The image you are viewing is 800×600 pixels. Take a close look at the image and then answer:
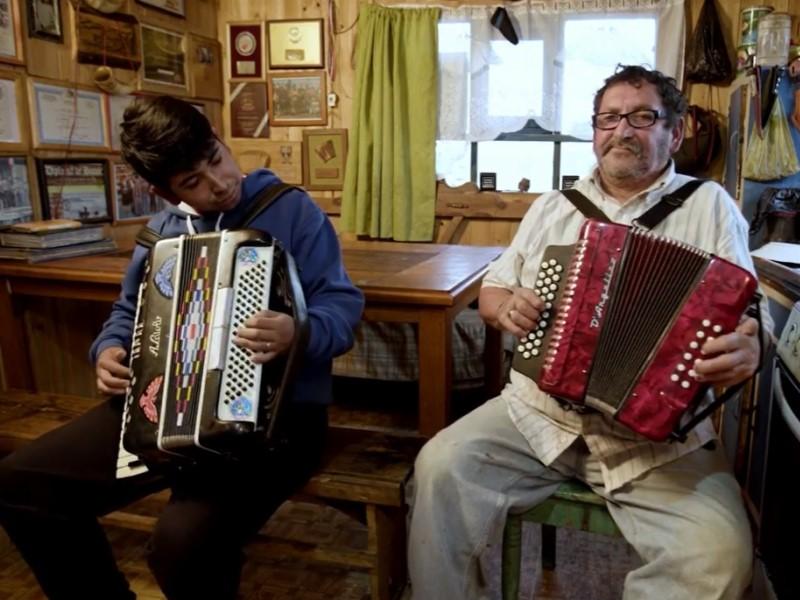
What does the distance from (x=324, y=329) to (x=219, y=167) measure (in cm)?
40

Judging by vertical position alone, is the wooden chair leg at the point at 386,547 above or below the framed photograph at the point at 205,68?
below

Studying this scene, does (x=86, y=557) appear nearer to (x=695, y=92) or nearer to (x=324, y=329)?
(x=324, y=329)

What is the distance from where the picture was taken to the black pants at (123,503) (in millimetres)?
1221

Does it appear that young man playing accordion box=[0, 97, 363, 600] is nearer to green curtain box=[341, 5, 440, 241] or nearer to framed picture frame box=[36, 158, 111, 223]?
framed picture frame box=[36, 158, 111, 223]

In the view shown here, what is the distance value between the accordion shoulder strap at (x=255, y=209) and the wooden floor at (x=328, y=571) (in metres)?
0.76

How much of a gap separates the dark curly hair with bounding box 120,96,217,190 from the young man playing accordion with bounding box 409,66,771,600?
0.69 meters

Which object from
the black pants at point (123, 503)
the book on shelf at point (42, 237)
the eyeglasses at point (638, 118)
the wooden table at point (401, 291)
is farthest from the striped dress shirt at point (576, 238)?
the book on shelf at point (42, 237)

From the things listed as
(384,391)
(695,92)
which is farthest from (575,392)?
(695,92)

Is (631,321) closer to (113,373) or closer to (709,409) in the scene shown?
(709,409)

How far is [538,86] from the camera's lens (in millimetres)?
3514

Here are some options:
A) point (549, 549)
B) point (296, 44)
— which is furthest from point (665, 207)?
point (296, 44)

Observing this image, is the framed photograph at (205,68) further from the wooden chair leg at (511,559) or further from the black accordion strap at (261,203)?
the wooden chair leg at (511,559)

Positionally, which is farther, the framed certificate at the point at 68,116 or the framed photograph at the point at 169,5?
the framed photograph at the point at 169,5

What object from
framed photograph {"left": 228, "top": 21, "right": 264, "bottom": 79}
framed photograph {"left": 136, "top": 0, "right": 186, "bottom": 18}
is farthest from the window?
framed photograph {"left": 136, "top": 0, "right": 186, "bottom": 18}
